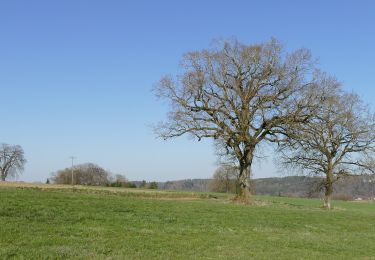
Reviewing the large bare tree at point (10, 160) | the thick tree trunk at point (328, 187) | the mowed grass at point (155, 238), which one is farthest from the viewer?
the large bare tree at point (10, 160)

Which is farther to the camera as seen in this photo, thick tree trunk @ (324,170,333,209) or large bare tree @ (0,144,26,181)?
large bare tree @ (0,144,26,181)

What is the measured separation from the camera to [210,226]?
17.9 metres

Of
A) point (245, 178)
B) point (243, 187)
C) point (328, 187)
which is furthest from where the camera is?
point (328, 187)

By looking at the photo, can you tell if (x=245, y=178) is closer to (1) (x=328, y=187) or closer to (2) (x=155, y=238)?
(1) (x=328, y=187)

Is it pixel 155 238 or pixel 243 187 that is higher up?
pixel 243 187

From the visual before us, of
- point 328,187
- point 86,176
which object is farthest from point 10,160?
point 328,187

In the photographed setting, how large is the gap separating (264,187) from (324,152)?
4175 inches

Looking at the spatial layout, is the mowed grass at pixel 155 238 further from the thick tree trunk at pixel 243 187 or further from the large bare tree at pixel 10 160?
the large bare tree at pixel 10 160

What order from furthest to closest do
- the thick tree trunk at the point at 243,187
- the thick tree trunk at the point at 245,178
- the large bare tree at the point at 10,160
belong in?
the large bare tree at the point at 10,160, the thick tree trunk at the point at 243,187, the thick tree trunk at the point at 245,178

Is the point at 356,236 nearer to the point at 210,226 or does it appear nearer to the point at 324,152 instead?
the point at 210,226

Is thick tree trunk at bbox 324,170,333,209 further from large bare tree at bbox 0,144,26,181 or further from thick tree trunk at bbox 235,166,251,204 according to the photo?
large bare tree at bbox 0,144,26,181

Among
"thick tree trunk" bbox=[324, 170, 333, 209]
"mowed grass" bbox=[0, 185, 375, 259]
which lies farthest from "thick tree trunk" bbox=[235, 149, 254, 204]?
"mowed grass" bbox=[0, 185, 375, 259]

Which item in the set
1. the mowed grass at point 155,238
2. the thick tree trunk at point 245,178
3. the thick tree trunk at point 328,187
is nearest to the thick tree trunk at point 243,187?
the thick tree trunk at point 245,178

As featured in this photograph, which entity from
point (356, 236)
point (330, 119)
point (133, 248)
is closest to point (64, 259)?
point (133, 248)
